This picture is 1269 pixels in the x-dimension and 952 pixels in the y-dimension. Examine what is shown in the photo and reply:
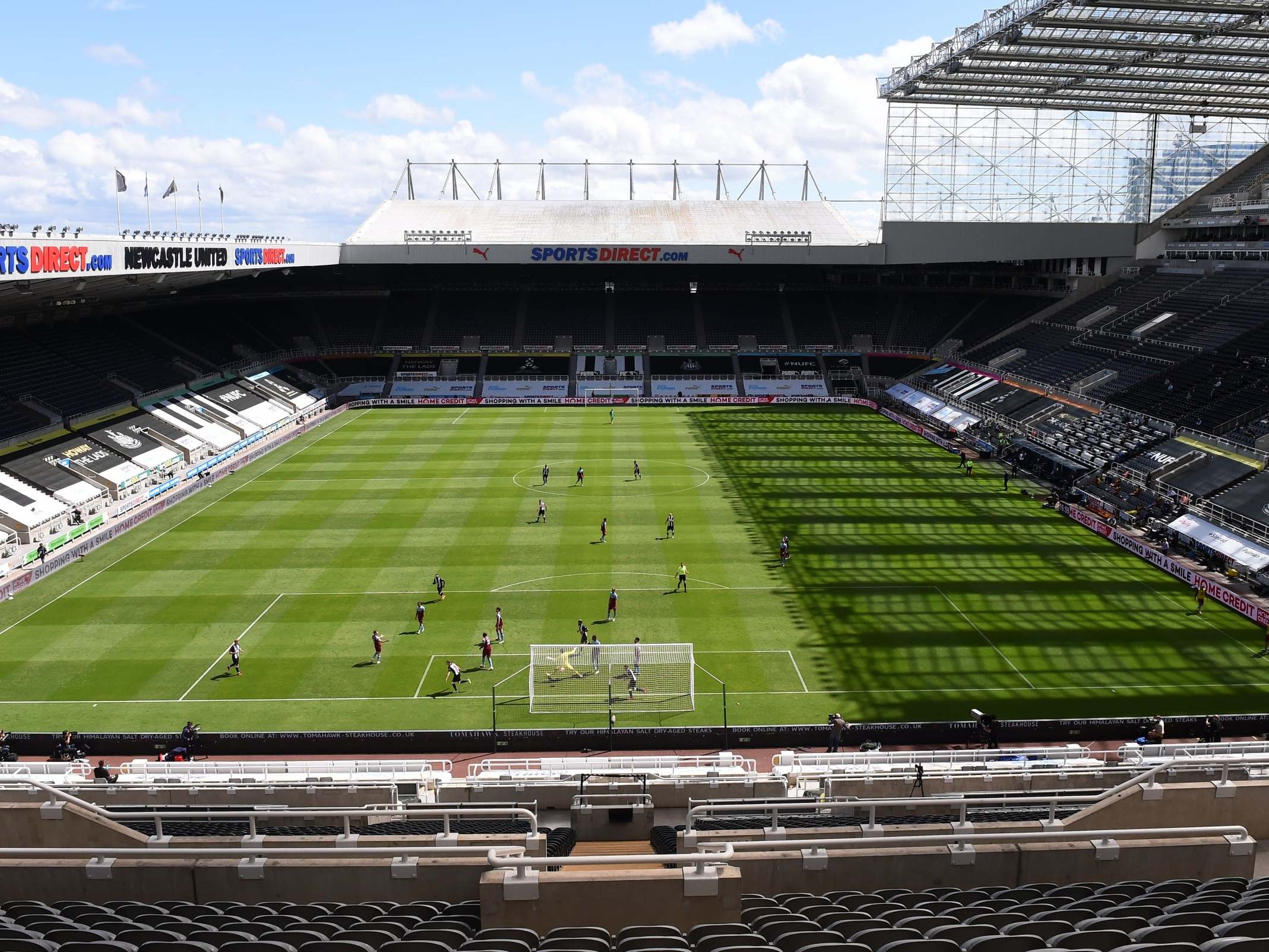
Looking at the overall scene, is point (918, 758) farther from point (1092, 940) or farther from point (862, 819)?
point (1092, 940)

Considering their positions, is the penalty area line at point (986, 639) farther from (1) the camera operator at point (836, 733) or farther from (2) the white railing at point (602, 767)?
(2) the white railing at point (602, 767)

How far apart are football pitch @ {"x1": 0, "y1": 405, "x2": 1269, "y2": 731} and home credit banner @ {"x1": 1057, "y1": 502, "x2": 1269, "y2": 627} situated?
20.4 inches

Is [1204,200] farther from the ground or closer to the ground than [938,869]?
farther from the ground

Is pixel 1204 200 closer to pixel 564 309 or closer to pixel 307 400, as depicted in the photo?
pixel 564 309

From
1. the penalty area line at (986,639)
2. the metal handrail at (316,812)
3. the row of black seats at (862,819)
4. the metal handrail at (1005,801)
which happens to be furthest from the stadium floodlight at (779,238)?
the metal handrail at (316,812)

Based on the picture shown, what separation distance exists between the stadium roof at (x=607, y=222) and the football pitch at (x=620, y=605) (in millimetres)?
36975

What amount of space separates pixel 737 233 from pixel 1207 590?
60827 millimetres

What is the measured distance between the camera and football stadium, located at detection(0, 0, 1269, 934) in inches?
429

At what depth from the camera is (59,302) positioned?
197ft

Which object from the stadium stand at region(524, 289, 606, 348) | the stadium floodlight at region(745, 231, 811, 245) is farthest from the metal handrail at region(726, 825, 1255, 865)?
the stadium stand at region(524, 289, 606, 348)

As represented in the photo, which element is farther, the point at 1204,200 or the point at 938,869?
the point at 1204,200

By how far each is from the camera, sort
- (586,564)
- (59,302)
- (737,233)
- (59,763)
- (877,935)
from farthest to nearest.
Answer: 1. (737,233)
2. (59,302)
3. (586,564)
4. (59,763)
5. (877,935)

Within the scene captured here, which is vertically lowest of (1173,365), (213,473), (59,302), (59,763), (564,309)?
(59,763)

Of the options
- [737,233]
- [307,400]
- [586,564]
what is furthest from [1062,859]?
[737,233]
